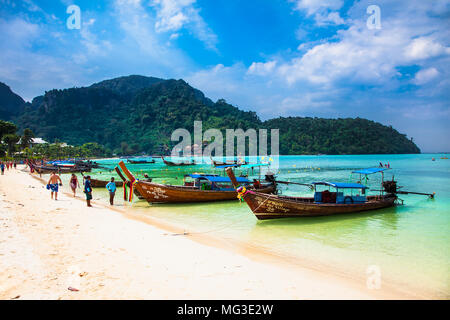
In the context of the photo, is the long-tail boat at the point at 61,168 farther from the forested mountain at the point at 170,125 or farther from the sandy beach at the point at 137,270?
the forested mountain at the point at 170,125

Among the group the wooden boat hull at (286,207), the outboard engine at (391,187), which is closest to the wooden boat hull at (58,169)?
the wooden boat hull at (286,207)

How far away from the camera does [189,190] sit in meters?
17.3

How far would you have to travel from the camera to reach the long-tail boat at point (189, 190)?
1661 cm

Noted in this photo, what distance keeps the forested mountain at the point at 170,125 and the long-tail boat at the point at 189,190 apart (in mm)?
122260

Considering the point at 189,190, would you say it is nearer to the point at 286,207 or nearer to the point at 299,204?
the point at 286,207

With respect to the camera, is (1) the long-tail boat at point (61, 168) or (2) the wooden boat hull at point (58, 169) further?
(1) the long-tail boat at point (61, 168)

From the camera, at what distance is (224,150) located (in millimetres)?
139000

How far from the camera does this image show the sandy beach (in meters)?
4.52

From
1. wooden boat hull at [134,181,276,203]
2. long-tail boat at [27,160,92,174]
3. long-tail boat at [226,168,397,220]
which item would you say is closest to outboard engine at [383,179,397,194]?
long-tail boat at [226,168,397,220]

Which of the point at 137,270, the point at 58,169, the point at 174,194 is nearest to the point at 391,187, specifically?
the point at 174,194

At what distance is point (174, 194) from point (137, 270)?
38.3 ft
